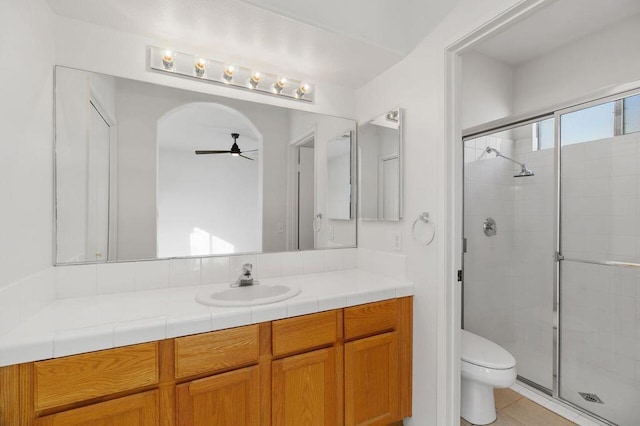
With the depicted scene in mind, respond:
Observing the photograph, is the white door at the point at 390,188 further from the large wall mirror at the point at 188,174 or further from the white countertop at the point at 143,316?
the white countertop at the point at 143,316

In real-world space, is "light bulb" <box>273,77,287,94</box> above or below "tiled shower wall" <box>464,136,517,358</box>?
above

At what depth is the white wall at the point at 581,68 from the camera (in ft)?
6.66

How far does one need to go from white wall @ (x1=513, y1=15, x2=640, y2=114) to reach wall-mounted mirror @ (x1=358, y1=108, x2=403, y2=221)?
135 centimetres

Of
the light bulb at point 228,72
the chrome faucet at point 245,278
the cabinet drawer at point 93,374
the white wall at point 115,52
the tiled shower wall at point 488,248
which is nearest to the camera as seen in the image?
the cabinet drawer at point 93,374

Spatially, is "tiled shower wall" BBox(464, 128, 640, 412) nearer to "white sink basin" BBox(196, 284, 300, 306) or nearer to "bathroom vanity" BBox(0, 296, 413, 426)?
"bathroom vanity" BBox(0, 296, 413, 426)

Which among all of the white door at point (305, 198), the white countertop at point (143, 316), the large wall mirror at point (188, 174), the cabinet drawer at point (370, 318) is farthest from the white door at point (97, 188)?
the cabinet drawer at point (370, 318)

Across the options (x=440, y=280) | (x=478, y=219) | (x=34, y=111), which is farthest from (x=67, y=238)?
(x=478, y=219)

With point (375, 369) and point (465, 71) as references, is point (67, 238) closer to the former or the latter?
point (375, 369)

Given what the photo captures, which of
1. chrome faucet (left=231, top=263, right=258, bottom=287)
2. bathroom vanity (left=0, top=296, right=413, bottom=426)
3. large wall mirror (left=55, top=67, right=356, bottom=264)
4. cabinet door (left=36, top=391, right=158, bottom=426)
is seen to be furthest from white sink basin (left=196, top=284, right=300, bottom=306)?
cabinet door (left=36, top=391, right=158, bottom=426)

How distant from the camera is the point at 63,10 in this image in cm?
138

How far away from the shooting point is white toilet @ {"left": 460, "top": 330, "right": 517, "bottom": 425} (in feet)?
5.53

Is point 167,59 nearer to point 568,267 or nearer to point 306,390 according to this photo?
point 306,390

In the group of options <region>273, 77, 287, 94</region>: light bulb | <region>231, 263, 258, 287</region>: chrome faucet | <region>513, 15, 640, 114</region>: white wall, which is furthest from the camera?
<region>513, 15, 640, 114</region>: white wall

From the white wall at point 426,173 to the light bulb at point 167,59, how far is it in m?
1.30
